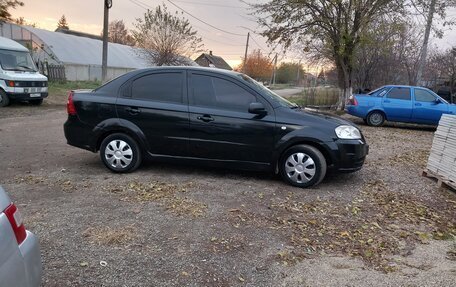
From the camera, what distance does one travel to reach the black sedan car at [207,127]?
555 centimetres

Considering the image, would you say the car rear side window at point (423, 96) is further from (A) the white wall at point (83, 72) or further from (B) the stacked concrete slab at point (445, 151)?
(A) the white wall at point (83, 72)

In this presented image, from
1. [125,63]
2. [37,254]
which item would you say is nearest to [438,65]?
[37,254]

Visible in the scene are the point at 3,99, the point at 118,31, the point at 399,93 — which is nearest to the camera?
the point at 399,93

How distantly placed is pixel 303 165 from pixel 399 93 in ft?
31.6

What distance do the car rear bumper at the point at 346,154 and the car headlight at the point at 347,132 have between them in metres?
0.06

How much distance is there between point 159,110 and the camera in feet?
19.0

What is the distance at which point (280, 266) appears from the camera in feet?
11.4

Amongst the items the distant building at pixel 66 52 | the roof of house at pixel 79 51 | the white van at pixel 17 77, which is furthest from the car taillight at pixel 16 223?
the roof of house at pixel 79 51

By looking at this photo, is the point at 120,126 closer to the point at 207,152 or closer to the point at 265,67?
the point at 207,152

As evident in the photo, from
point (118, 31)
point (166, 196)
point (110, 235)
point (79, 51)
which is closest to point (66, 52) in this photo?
point (79, 51)

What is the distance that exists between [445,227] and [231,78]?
343 cm

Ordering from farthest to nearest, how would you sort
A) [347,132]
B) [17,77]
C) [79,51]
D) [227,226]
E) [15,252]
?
[79,51]
[17,77]
[347,132]
[227,226]
[15,252]

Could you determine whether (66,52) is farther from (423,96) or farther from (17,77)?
(423,96)

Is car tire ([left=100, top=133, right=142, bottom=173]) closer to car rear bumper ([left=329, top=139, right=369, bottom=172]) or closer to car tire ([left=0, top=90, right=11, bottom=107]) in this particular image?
car rear bumper ([left=329, top=139, right=369, bottom=172])
